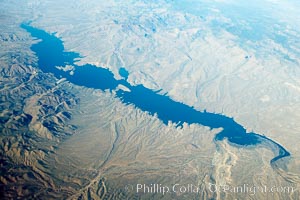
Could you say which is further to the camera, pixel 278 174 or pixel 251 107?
pixel 251 107

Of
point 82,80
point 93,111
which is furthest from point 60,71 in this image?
point 93,111

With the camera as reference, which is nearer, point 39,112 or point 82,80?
point 39,112

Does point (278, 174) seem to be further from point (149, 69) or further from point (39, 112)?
point (149, 69)

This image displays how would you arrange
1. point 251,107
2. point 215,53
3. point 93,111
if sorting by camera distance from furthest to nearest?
1. point 215,53
2. point 251,107
3. point 93,111

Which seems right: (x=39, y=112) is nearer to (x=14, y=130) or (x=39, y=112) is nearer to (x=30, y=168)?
(x=14, y=130)

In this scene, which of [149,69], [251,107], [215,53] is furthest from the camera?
[215,53]

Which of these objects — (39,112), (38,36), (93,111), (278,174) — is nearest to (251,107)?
(278,174)
